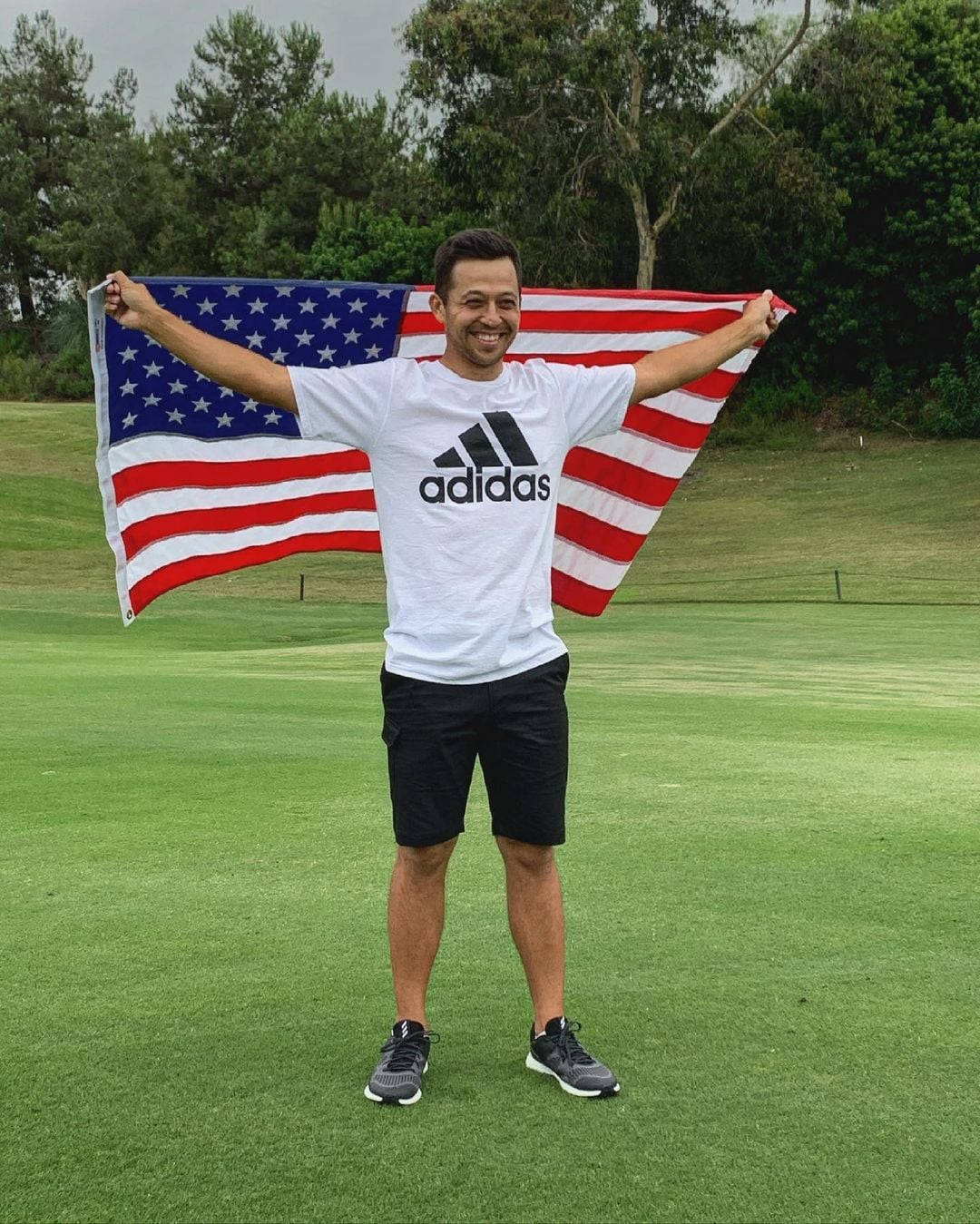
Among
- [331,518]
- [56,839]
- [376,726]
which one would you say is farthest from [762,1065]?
[376,726]

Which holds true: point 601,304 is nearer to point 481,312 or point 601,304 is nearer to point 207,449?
point 207,449

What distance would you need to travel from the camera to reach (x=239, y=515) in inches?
200

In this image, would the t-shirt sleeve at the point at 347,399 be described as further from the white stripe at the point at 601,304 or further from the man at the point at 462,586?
the white stripe at the point at 601,304

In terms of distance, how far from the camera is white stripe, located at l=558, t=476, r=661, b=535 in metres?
4.92

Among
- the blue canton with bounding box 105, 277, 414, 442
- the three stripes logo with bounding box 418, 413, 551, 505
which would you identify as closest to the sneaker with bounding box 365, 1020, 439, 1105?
the three stripes logo with bounding box 418, 413, 551, 505

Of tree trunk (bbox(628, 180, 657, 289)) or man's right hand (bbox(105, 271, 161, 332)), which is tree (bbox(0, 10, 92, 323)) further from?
man's right hand (bbox(105, 271, 161, 332))

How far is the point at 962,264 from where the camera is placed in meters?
41.8

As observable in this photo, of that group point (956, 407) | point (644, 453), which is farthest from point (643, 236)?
point (644, 453)

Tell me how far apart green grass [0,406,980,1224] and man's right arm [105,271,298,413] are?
1442 millimetres

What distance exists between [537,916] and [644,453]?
2084 mm

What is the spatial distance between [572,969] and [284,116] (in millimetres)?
57824

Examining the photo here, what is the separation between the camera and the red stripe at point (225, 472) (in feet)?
16.2

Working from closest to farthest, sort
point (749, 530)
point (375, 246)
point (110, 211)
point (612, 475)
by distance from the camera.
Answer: point (612, 475)
point (749, 530)
point (375, 246)
point (110, 211)

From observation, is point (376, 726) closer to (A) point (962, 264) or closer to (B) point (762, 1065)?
(B) point (762, 1065)
